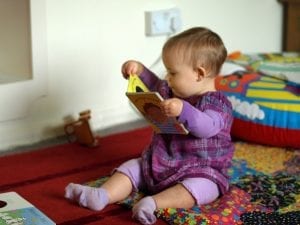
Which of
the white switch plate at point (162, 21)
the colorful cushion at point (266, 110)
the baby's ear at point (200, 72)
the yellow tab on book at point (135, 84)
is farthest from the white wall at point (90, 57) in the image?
the baby's ear at point (200, 72)

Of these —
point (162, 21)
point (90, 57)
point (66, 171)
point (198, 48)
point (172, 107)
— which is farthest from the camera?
point (162, 21)

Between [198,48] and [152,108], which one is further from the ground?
[198,48]

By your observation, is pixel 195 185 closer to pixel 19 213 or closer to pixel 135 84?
pixel 135 84

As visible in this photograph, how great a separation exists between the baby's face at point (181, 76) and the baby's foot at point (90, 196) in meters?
0.27

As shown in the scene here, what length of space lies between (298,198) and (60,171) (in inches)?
22.9

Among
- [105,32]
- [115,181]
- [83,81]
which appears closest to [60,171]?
[115,181]

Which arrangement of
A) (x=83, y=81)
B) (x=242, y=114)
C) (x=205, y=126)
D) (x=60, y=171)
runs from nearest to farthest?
(x=205, y=126) < (x=60, y=171) < (x=242, y=114) < (x=83, y=81)

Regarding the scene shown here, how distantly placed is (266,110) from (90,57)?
0.55 metres

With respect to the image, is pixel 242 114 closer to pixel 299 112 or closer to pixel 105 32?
pixel 299 112

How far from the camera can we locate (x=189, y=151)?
1.23m

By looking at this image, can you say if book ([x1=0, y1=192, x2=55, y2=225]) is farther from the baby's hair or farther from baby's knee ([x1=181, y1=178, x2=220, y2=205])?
the baby's hair

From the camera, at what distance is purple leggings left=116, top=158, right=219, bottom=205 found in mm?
1181

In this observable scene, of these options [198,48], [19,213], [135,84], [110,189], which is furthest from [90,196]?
[198,48]

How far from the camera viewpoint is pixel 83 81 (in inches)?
68.7
